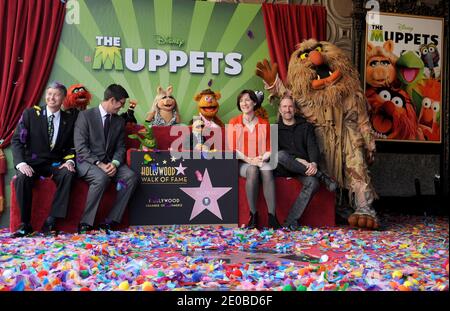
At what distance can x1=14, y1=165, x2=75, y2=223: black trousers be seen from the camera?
134 inches

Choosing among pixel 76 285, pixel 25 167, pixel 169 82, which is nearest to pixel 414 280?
pixel 76 285

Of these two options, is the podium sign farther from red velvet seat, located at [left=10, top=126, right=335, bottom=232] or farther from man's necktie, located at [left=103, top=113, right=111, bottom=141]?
man's necktie, located at [left=103, top=113, right=111, bottom=141]

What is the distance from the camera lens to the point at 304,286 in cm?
191

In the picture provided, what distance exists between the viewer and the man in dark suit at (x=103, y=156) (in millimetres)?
3553

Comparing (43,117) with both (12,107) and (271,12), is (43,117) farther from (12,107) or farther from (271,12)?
(271,12)

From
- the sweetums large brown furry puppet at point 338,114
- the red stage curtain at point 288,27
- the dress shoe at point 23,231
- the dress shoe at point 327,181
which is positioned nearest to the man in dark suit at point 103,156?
the dress shoe at point 23,231

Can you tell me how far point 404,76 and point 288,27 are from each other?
1503 mm

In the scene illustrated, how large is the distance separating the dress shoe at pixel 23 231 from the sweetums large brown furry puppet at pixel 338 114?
250 cm

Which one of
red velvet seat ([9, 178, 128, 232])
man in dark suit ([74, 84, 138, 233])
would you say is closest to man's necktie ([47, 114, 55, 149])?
man in dark suit ([74, 84, 138, 233])

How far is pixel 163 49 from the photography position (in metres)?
4.76

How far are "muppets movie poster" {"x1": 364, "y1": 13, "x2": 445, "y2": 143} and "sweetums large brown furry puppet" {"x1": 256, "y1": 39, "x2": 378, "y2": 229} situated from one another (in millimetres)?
1085

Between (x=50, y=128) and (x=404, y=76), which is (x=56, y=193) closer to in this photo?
(x=50, y=128)
